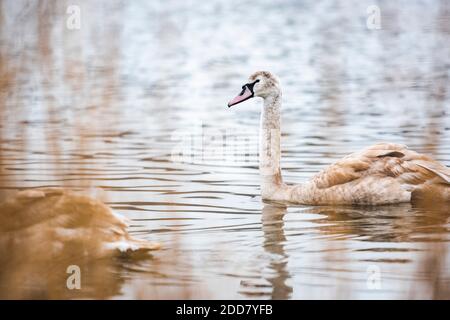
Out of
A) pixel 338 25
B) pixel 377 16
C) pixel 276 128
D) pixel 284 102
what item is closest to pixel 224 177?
pixel 276 128

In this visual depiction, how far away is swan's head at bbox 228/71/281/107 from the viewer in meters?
10.4

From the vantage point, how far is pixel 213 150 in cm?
1216

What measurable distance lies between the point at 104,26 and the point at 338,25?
2109cm

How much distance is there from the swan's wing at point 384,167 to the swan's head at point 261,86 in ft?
4.13

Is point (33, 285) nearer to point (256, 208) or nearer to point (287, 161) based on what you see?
point (256, 208)

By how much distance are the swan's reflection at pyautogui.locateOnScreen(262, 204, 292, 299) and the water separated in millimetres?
20

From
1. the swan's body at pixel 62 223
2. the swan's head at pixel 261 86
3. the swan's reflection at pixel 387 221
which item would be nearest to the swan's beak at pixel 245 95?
the swan's head at pixel 261 86

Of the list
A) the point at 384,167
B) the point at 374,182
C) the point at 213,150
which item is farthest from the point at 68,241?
the point at 213,150

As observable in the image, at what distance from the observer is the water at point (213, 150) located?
5814 millimetres

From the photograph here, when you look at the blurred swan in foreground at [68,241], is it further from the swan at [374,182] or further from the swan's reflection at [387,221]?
the swan at [374,182]

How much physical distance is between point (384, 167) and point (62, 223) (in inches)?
158

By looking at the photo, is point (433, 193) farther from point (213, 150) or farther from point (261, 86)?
point (213, 150)

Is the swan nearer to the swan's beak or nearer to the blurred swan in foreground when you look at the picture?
the swan's beak

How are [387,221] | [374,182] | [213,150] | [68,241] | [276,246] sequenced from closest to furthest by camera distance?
1. [68,241]
2. [276,246]
3. [387,221]
4. [374,182]
5. [213,150]
